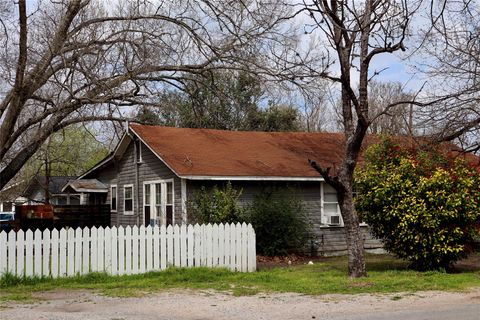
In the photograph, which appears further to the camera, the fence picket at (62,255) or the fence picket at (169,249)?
the fence picket at (169,249)

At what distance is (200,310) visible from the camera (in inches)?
402

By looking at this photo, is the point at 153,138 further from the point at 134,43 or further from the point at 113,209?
the point at 113,209

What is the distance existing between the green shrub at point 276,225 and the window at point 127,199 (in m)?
6.24

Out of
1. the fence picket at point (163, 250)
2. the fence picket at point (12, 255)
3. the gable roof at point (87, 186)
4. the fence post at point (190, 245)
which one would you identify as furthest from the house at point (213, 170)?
the fence picket at point (12, 255)

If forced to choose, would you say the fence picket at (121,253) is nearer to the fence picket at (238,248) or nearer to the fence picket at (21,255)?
the fence picket at (21,255)

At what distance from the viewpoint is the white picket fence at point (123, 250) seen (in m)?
13.2

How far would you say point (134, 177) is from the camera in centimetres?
2398

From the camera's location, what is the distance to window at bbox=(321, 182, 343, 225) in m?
22.3

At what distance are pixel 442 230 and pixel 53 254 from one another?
921 cm

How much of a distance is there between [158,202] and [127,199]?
128 inches

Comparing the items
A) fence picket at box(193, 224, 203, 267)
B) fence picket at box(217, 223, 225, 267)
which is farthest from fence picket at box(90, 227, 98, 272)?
fence picket at box(217, 223, 225, 267)

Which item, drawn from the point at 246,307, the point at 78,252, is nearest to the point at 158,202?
the point at 78,252

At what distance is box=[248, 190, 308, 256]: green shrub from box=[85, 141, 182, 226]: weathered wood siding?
2.70 m

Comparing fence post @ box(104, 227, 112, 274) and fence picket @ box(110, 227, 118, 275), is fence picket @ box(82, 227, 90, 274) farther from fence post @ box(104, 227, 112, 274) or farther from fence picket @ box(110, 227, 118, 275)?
fence picket @ box(110, 227, 118, 275)
